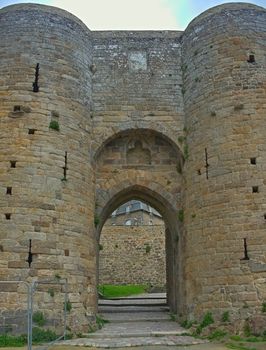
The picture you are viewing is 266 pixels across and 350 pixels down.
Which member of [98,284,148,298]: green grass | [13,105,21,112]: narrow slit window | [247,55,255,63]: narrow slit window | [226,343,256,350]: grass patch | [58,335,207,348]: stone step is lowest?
[226,343,256,350]: grass patch

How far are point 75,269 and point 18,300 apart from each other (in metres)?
1.62

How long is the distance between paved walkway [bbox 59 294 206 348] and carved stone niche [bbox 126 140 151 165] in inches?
177

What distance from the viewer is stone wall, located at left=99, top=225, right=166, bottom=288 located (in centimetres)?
2762

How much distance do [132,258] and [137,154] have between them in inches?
594

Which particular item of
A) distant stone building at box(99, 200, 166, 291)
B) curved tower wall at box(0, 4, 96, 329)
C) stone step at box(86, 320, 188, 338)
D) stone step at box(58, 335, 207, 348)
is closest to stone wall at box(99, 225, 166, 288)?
distant stone building at box(99, 200, 166, 291)

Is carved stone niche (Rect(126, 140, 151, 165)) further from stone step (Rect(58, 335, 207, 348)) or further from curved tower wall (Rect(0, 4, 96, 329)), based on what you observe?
stone step (Rect(58, 335, 207, 348))

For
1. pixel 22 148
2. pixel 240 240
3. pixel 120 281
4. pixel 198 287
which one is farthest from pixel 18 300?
pixel 120 281

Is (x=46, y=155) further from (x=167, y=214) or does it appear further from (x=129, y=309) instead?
(x=129, y=309)

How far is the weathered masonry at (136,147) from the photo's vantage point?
1084 centimetres

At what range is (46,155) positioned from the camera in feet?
37.5

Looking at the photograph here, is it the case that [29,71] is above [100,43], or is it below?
below

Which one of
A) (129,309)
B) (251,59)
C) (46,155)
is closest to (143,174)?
(46,155)

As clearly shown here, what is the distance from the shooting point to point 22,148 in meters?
11.3

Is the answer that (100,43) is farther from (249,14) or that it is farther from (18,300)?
(18,300)
